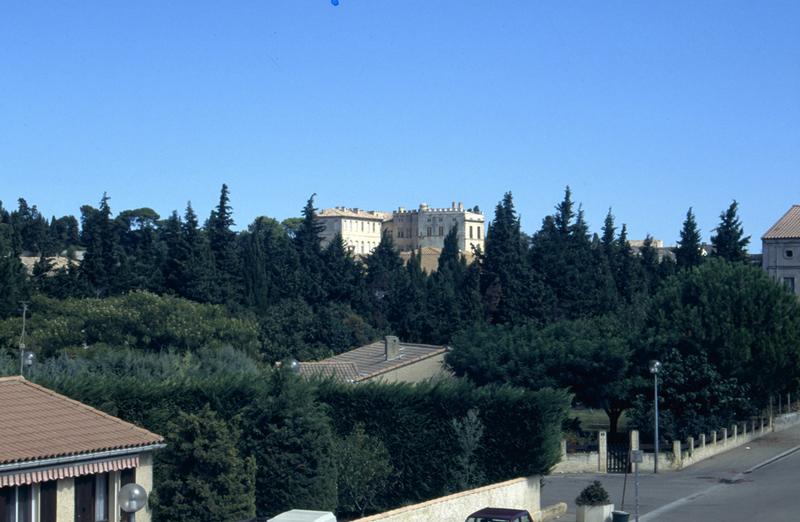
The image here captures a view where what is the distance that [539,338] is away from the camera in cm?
5222

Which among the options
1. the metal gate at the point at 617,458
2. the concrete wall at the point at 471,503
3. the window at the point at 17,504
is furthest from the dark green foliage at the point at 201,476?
the metal gate at the point at 617,458

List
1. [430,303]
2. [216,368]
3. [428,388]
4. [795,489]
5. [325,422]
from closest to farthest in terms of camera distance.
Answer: [325,422] < [428,388] < [795,489] < [216,368] < [430,303]

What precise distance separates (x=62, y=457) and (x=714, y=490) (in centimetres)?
2484

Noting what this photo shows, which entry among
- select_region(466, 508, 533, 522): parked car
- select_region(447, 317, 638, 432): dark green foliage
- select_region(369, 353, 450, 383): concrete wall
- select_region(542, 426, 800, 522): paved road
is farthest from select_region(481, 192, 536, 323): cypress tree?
select_region(466, 508, 533, 522): parked car

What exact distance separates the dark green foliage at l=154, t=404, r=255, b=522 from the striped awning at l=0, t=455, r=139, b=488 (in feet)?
6.97

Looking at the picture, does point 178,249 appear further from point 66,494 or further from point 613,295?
point 66,494

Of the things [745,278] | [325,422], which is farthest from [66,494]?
[745,278]

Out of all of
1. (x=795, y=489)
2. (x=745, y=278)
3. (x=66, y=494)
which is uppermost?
(x=745, y=278)

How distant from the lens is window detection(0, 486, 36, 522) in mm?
21750

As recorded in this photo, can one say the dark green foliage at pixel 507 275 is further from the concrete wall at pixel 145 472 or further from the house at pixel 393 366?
the concrete wall at pixel 145 472

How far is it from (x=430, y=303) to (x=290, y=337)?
44.6ft

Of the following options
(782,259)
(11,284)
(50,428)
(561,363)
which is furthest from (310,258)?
(50,428)

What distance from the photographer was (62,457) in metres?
22.4

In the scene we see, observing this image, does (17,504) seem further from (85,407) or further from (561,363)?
(561,363)
